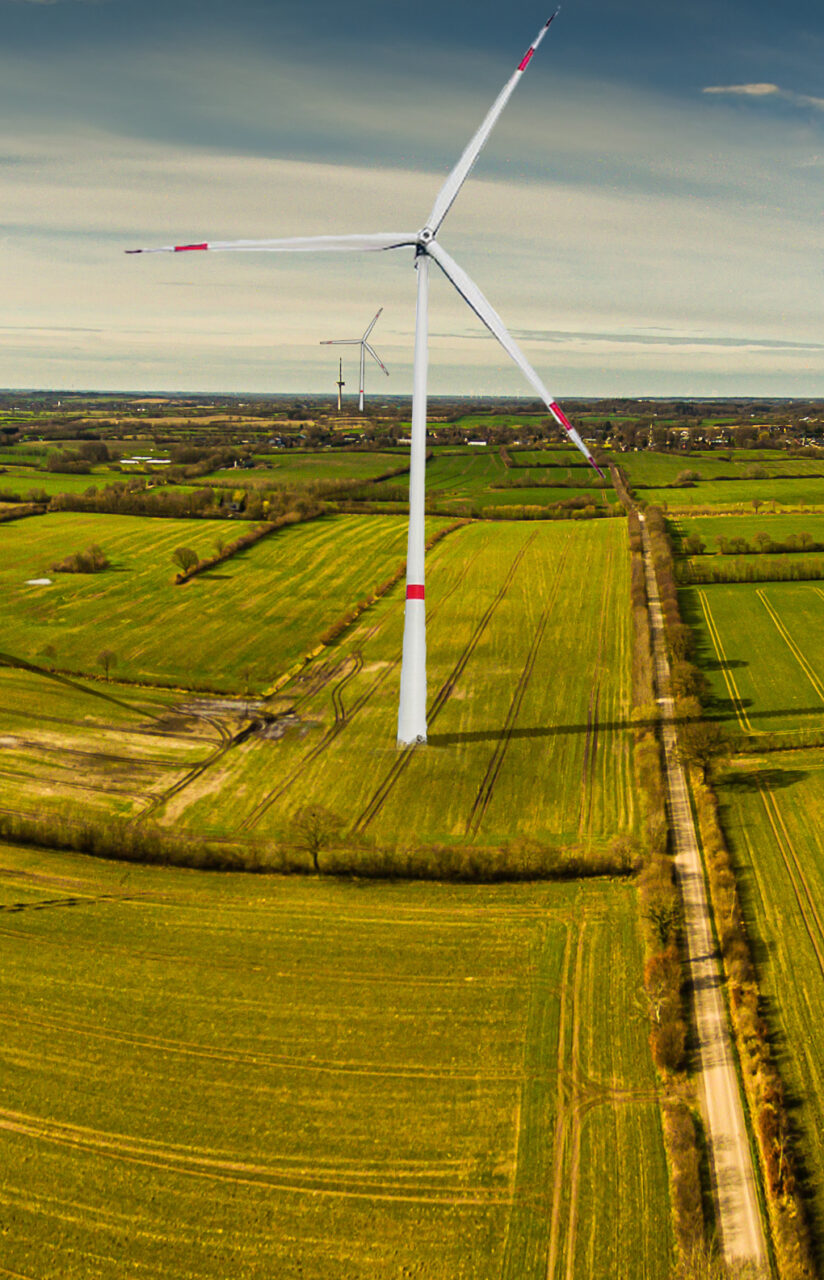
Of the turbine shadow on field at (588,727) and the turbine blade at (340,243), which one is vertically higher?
the turbine blade at (340,243)

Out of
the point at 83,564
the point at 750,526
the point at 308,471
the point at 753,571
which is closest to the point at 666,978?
the point at 753,571

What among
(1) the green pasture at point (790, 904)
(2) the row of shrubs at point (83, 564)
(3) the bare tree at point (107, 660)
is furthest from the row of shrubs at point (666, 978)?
(2) the row of shrubs at point (83, 564)

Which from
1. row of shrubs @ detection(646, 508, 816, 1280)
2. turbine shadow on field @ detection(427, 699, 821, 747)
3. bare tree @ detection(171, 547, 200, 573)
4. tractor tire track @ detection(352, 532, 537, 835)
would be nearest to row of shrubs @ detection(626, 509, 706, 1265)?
turbine shadow on field @ detection(427, 699, 821, 747)

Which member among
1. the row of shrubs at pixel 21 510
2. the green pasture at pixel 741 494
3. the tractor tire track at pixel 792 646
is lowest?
the tractor tire track at pixel 792 646

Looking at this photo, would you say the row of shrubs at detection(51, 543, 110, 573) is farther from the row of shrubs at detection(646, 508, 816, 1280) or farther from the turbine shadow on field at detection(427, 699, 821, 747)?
the row of shrubs at detection(646, 508, 816, 1280)

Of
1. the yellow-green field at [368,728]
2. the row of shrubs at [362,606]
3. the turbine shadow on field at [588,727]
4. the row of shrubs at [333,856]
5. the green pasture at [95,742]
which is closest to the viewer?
the row of shrubs at [333,856]

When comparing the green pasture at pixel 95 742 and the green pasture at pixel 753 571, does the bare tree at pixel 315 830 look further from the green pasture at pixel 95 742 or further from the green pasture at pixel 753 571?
the green pasture at pixel 753 571
